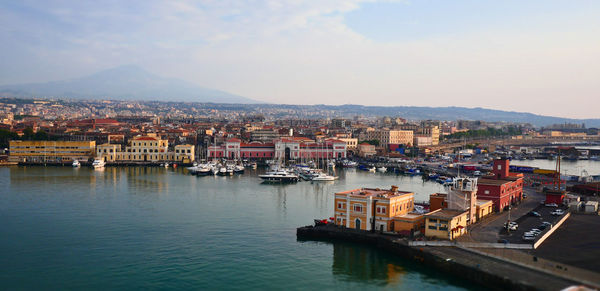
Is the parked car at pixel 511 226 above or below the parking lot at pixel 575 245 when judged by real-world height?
above

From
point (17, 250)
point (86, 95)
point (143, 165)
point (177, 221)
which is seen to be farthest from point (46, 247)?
point (86, 95)

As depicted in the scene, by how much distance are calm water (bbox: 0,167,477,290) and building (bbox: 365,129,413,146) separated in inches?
875

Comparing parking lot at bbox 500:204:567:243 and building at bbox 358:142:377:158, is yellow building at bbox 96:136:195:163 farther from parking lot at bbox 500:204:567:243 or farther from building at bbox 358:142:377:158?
parking lot at bbox 500:204:567:243

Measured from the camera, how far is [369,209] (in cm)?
1041

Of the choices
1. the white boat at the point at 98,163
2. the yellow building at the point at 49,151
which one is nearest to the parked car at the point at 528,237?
the white boat at the point at 98,163

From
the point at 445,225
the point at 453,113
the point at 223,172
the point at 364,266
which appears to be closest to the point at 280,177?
the point at 223,172

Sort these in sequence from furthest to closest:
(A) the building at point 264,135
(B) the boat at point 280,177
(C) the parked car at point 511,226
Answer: (A) the building at point 264,135 < (B) the boat at point 280,177 < (C) the parked car at point 511,226

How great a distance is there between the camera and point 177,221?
1234cm

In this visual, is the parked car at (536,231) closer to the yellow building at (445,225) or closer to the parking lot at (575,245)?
the parking lot at (575,245)

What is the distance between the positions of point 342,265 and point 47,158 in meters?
22.8

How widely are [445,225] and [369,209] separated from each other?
158 centimetres

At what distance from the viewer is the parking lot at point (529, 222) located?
9.61 m

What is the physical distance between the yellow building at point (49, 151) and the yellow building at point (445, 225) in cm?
2238

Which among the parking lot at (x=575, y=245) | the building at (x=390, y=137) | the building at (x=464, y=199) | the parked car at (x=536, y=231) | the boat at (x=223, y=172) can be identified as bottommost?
the boat at (x=223, y=172)
